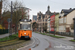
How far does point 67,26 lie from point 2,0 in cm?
2992

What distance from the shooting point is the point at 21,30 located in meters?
20.0

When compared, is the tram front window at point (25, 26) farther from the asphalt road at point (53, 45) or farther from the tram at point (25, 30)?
the asphalt road at point (53, 45)

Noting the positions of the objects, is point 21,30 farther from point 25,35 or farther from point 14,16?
point 14,16

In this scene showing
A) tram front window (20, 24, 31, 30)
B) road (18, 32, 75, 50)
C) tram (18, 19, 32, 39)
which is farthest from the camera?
tram front window (20, 24, 31, 30)

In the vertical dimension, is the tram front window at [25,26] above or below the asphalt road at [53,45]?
above

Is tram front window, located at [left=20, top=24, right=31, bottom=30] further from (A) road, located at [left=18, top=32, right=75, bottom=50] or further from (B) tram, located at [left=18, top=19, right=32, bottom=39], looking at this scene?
(A) road, located at [left=18, top=32, right=75, bottom=50]

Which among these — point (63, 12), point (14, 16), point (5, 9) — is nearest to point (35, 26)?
point (63, 12)

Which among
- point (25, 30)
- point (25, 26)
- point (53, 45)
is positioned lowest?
point (53, 45)

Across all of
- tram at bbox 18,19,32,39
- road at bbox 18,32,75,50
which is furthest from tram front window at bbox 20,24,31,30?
road at bbox 18,32,75,50

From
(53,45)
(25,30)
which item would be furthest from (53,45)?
(25,30)

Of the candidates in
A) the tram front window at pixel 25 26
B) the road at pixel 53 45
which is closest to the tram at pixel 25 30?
the tram front window at pixel 25 26

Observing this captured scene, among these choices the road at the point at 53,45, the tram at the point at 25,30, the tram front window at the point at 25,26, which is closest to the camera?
the road at the point at 53,45

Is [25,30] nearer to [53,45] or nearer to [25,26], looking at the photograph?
[25,26]

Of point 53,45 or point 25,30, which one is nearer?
point 53,45
